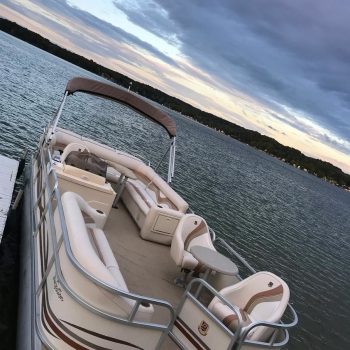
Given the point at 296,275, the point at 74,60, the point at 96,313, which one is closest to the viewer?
the point at 96,313

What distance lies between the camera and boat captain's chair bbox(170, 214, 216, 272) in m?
6.77

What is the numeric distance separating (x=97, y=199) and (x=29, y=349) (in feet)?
10.9

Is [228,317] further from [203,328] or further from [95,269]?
[95,269]

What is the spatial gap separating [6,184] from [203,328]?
6.28m

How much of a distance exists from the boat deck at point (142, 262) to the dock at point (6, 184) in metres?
1.91

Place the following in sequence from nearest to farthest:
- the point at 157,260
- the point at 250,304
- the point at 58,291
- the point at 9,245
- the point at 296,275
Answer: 1. the point at 58,291
2. the point at 250,304
3. the point at 157,260
4. the point at 9,245
5. the point at 296,275

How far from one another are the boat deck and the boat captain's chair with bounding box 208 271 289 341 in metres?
0.99

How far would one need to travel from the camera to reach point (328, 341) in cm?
1259

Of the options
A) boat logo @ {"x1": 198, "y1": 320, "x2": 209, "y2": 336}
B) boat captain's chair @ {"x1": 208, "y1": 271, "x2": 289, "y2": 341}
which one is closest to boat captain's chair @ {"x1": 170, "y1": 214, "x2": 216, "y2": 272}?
boat captain's chair @ {"x1": 208, "y1": 271, "x2": 289, "y2": 341}

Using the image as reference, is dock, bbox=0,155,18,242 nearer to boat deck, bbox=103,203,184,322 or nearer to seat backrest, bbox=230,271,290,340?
boat deck, bbox=103,203,184,322

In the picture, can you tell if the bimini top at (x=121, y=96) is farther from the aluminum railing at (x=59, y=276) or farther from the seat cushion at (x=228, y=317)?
the seat cushion at (x=228, y=317)

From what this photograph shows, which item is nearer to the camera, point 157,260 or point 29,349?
point 29,349

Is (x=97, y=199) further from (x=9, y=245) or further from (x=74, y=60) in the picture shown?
(x=74, y=60)

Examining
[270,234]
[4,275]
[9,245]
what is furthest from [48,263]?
[270,234]
